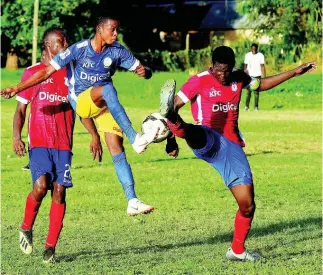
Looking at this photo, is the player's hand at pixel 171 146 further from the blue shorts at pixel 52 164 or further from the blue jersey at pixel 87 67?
the blue shorts at pixel 52 164

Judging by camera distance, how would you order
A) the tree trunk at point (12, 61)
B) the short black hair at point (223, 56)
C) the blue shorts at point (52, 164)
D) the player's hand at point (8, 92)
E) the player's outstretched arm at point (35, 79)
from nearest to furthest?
the player's hand at point (8, 92), the player's outstretched arm at point (35, 79), the short black hair at point (223, 56), the blue shorts at point (52, 164), the tree trunk at point (12, 61)

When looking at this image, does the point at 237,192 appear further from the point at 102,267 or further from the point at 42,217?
the point at 42,217

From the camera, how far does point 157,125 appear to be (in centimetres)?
941

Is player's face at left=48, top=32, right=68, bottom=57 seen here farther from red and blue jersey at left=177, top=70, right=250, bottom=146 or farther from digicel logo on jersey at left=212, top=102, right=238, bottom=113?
digicel logo on jersey at left=212, top=102, right=238, bottom=113

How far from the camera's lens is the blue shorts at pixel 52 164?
10.6m

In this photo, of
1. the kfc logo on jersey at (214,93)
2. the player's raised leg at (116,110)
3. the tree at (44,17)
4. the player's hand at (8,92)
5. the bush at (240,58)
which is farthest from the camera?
the tree at (44,17)

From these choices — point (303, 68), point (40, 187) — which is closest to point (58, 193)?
point (40, 187)

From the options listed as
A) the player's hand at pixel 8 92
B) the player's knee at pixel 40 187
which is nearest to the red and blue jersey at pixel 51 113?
the player's knee at pixel 40 187

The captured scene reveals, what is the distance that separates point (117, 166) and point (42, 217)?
4.37 meters

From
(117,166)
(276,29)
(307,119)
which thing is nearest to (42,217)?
(117,166)

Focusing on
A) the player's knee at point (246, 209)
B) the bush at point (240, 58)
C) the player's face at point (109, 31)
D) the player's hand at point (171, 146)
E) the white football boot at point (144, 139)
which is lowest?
the bush at point (240, 58)

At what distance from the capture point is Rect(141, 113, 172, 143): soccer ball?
9414 millimetres

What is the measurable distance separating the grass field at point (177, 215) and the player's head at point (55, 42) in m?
2.23

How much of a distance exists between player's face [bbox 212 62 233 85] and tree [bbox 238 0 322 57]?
3720 centimetres
